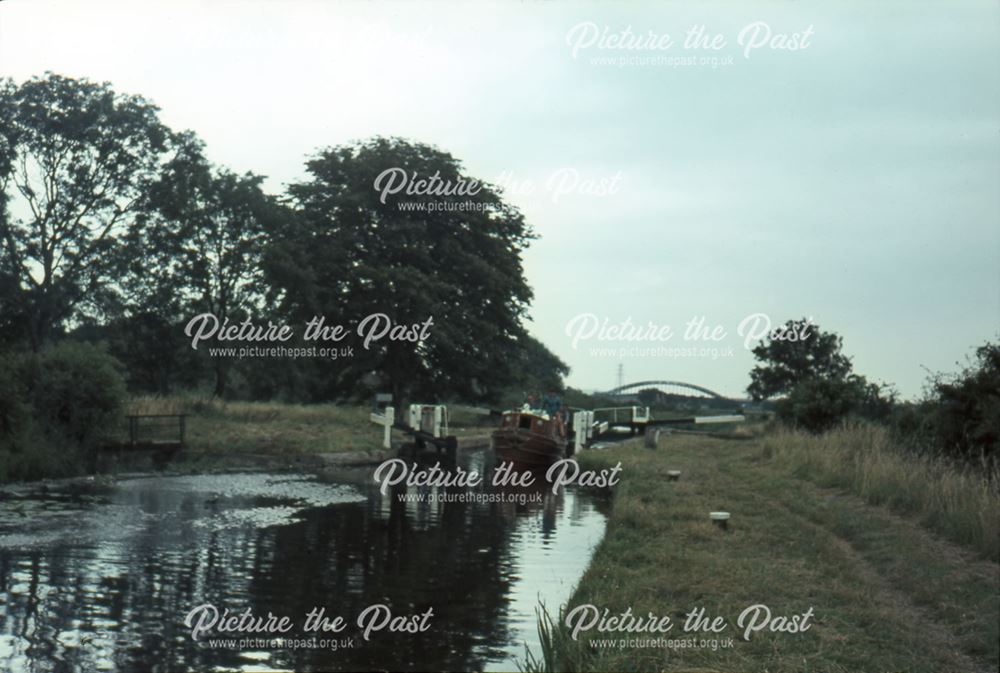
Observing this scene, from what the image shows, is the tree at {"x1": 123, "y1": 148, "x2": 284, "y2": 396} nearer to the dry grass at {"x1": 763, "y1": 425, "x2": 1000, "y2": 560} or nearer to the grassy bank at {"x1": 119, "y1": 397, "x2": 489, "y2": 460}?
the grassy bank at {"x1": 119, "y1": 397, "x2": 489, "y2": 460}

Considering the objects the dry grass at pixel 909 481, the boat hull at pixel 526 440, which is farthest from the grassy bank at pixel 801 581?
the boat hull at pixel 526 440

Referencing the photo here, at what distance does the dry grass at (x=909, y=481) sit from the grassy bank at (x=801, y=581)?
0.11m

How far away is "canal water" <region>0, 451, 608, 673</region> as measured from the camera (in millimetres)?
9227

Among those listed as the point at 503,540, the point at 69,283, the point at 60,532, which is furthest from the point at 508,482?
the point at 69,283

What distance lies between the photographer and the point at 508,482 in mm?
29688

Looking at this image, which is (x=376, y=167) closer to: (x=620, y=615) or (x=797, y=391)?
(x=797, y=391)

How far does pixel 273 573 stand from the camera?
42.9ft

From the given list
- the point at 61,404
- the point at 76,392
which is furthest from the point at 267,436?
the point at 61,404

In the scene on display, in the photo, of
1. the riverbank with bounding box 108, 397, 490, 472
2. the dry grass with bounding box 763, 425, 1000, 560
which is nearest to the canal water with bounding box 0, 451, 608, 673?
the dry grass with bounding box 763, 425, 1000, 560

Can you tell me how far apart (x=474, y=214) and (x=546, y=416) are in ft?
82.5

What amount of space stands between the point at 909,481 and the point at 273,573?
9.76 m

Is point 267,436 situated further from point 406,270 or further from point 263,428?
point 406,270

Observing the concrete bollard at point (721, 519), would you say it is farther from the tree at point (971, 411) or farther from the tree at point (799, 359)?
the tree at point (799, 359)

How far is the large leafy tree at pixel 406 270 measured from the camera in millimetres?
52000
